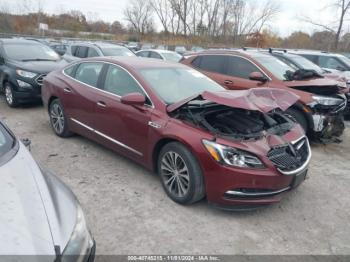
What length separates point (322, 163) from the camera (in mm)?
5199

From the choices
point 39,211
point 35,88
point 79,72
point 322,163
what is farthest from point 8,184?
point 35,88

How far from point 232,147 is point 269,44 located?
44.1 meters

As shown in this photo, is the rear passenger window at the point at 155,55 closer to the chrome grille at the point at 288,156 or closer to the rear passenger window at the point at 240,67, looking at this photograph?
the rear passenger window at the point at 240,67

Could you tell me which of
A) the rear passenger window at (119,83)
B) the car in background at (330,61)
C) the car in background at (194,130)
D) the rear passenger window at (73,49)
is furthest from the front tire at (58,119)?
the car in background at (330,61)

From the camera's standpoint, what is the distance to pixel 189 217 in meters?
3.44

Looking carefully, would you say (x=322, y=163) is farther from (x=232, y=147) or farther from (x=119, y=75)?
(x=119, y=75)

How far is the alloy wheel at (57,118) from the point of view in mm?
5594

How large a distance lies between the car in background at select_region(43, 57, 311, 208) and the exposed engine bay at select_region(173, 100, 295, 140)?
0.04ft

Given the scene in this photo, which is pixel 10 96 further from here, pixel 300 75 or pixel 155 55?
pixel 155 55

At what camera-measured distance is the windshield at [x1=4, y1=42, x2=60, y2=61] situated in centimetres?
815

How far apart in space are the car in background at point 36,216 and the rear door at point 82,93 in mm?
2312

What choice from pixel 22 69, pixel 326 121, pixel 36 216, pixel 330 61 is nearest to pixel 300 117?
pixel 326 121

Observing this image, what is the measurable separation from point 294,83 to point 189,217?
3.97 metres

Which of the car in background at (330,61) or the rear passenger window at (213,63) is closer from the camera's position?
the rear passenger window at (213,63)
